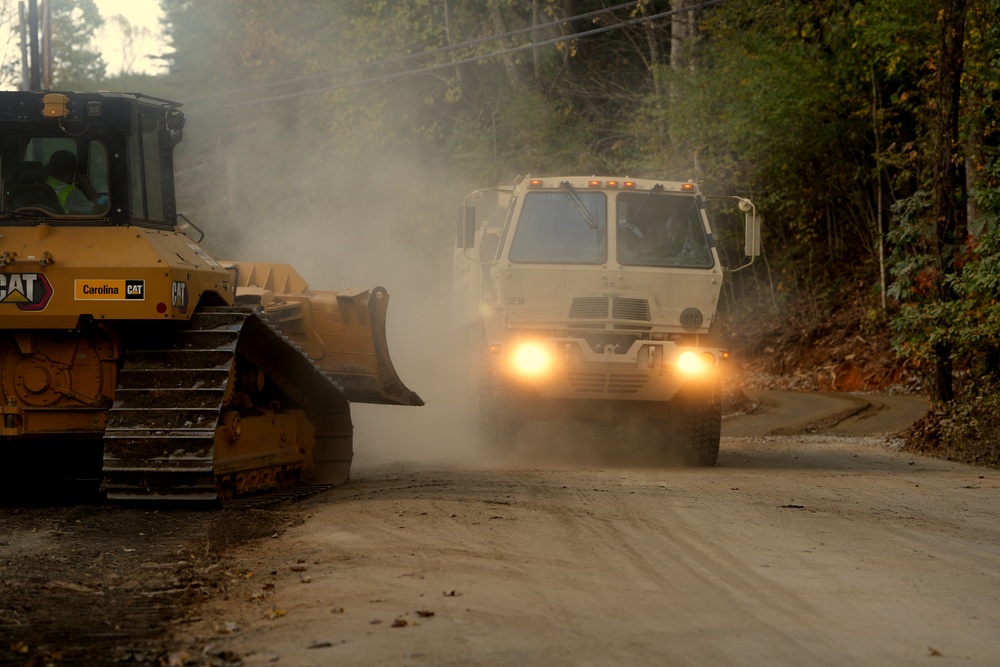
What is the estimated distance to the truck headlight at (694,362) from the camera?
1366 centimetres

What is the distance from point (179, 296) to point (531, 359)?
4825mm

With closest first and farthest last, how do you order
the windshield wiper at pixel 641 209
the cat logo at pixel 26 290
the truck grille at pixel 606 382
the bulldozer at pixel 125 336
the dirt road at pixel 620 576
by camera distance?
the dirt road at pixel 620 576, the bulldozer at pixel 125 336, the cat logo at pixel 26 290, the truck grille at pixel 606 382, the windshield wiper at pixel 641 209

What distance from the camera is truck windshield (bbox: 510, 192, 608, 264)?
46.0ft

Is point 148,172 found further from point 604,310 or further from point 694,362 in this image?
point 694,362

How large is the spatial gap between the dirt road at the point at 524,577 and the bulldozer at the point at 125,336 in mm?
509

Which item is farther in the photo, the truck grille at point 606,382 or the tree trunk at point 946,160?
the tree trunk at point 946,160

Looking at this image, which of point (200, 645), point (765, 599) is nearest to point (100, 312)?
point (200, 645)

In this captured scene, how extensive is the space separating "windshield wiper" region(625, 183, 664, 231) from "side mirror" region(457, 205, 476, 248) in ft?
5.21

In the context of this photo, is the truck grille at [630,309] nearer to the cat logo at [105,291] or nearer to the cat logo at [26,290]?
the cat logo at [105,291]

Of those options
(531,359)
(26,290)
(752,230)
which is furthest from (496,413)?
(26,290)

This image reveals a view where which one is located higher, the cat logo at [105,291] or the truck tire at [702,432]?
the cat logo at [105,291]

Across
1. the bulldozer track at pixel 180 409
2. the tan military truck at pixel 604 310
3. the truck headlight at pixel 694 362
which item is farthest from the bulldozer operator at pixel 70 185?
the truck headlight at pixel 694 362

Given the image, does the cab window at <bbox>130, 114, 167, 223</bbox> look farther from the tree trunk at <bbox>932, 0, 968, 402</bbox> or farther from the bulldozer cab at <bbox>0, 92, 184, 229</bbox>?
the tree trunk at <bbox>932, 0, 968, 402</bbox>

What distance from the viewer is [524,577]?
6773mm
